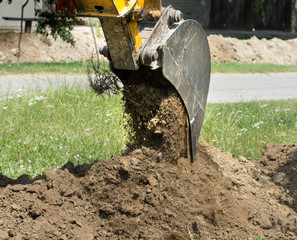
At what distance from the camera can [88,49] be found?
580 inches

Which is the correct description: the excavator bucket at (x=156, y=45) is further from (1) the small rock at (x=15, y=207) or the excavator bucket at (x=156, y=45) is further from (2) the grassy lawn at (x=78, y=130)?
(1) the small rock at (x=15, y=207)

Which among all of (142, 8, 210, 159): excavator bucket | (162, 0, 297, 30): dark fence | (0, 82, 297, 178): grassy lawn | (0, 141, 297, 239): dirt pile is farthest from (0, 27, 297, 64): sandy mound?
(0, 141, 297, 239): dirt pile

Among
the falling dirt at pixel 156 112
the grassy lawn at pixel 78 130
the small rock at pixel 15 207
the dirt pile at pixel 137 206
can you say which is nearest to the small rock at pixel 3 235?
the dirt pile at pixel 137 206

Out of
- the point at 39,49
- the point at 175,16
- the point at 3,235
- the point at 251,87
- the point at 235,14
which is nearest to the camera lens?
the point at 3,235

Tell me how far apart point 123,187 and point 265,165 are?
205cm

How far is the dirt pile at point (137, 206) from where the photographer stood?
303 centimetres

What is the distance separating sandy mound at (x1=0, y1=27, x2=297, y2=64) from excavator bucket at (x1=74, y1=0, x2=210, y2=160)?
34.1 ft

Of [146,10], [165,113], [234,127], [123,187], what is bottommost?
[234,127]

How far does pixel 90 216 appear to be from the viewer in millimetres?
3154

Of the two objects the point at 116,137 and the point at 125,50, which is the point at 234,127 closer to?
the point at 116,137

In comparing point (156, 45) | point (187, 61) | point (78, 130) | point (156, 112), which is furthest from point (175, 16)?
point (78, 130)

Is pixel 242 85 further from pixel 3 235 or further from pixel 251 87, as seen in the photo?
pixel 3 235

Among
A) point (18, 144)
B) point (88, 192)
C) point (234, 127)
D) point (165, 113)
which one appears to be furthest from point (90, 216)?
point (234, 127)

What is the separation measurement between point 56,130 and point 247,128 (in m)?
2.58
